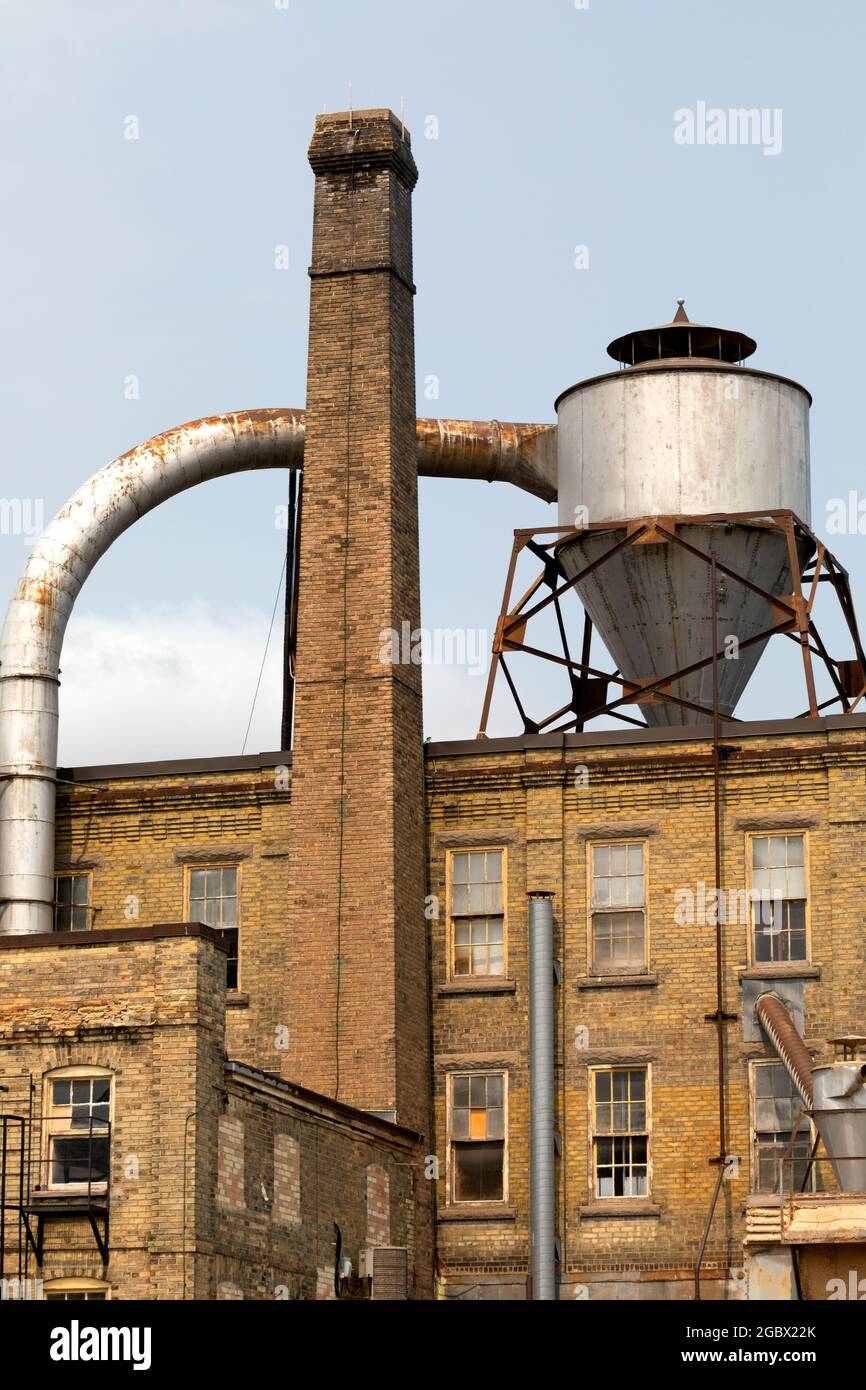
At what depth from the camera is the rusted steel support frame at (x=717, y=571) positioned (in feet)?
103

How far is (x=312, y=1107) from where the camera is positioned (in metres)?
26.9

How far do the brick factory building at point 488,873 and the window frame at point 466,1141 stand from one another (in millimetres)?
51

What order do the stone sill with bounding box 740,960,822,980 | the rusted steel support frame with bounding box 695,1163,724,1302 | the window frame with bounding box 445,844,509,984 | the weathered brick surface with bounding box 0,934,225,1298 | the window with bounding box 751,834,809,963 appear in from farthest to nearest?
1. the window frame with bounding box 445,844,509,984
2. the window with bounding box 751,834,809,963
3. the stone sill with bounding box 740,960,822,980
4. the rusted steel support frame with bounding box 695,1163,724,1302
5. the weathered brick surface with bounding box 0,934,225,1298

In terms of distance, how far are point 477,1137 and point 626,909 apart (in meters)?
3.48

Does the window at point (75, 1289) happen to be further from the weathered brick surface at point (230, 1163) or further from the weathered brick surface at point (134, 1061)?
the weathered brick surface at point (230, 1163)

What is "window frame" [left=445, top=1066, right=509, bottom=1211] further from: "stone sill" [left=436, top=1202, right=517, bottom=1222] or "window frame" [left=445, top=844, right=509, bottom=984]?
"window frame" [left=445, top=844, right=509, bottom=984]

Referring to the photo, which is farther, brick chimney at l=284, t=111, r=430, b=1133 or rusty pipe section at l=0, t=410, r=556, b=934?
rusty pipe section at l=0, t=410, r=556, b=934

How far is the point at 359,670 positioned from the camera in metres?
31.0

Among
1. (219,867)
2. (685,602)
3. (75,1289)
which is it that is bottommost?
(75,1289)

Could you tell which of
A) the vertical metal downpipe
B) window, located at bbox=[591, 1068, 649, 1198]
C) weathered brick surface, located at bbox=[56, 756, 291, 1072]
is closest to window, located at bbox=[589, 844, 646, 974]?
the vertical metal downpipe

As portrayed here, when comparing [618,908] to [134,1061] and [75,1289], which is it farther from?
[75,1289]

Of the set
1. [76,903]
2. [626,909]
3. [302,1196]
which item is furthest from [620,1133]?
[76,903]

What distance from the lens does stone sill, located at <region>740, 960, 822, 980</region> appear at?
29.8 metres

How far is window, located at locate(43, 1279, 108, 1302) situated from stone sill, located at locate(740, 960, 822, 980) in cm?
971
